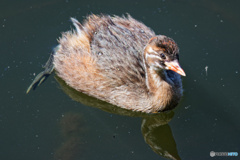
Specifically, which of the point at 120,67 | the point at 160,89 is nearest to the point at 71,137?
the point at 120,67

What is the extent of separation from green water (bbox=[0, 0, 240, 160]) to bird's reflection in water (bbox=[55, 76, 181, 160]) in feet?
0.05

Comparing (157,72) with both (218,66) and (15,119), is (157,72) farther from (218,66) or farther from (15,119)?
(15,119)

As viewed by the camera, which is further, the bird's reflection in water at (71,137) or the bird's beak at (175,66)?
the bird's reflection in water at (71,137)

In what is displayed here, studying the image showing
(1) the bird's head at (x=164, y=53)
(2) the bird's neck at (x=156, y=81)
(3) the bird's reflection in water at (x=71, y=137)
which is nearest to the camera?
(1) the bird's head at (x=164, y=53)

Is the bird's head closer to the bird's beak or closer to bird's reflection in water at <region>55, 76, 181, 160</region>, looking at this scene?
the bird's beak

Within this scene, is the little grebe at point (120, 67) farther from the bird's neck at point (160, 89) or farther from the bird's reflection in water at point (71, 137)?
the bird's reflection in water at point (71, 137)

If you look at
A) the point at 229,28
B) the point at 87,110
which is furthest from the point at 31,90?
the point at 229,28

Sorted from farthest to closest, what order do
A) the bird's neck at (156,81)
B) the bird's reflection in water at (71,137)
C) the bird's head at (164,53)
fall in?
the bird's neck at (156,81) → the bird's reflection in water at (71,137) → the bird's head at (164,53)

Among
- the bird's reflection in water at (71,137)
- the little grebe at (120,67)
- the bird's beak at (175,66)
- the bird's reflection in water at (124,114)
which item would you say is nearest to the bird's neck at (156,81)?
the little grebe at (120,67)

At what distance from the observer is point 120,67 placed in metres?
7.60

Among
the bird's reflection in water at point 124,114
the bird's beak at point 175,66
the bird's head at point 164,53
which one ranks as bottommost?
the bird's reflection in water at point 124,114

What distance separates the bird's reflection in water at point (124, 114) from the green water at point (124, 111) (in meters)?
0.02

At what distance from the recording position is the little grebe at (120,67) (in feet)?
24.9

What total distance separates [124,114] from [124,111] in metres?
0.06
